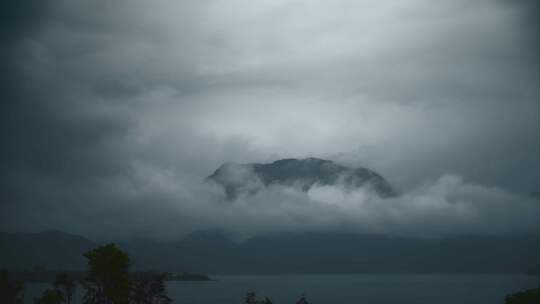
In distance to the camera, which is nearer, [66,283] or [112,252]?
[112,252]

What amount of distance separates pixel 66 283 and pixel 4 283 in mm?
11565

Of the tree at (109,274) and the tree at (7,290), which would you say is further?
the tree at (7,290)

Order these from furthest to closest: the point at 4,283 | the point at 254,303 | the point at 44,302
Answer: the point at 4,283 < the point at 44,302 < the point at 254,303

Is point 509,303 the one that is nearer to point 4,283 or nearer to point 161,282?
point 161,282

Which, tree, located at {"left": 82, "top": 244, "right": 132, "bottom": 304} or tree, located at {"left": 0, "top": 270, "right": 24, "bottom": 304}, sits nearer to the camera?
tree, located at {"left": 82, "top": 244, "right": 132, "bottom": 304}

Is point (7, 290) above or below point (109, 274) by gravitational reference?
below

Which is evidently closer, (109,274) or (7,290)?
(109,274)

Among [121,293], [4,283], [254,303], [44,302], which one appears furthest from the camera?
[4,283]

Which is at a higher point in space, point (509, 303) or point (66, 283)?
point (66, 283)

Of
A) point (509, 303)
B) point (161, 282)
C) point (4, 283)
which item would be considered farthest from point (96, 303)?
point (509, 303)

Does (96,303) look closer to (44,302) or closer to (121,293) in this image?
(121,293)

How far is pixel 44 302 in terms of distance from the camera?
76188mm

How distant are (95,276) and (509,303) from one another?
62239 mm

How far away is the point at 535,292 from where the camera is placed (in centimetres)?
7406
